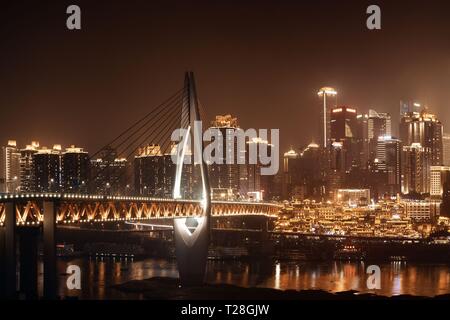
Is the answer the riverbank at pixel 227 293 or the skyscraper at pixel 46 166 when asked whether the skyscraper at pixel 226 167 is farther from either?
the riverbank at pixel 227 293

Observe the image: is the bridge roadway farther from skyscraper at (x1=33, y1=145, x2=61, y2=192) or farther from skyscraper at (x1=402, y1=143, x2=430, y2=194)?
skyscraper at (x1=402, y1=143, x2=430, y2=194)

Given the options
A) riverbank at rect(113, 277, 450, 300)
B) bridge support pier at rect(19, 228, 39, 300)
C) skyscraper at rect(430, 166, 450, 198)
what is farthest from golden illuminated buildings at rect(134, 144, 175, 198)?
skyscraper at rect(430, 166, 450, 198)

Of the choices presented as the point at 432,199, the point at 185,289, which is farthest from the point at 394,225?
the point at 185,289

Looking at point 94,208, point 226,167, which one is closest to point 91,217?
point 94,208

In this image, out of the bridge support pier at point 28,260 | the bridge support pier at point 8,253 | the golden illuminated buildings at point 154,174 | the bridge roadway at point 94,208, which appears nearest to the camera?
the bridge support pier at point 8,253

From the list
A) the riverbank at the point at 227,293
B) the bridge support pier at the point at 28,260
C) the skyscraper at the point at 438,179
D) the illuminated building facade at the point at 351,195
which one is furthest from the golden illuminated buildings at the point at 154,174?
the skyscraper at the point at 438,179
